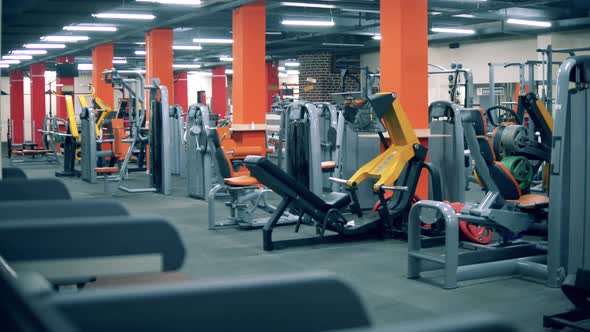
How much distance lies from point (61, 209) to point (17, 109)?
→ 2612 cm

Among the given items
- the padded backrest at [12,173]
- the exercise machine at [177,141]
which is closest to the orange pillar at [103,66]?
the exercise machine at [177,141]

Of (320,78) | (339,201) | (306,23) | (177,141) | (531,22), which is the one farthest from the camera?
(320,78)

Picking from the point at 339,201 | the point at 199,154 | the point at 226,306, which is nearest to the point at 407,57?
the point at 339,201

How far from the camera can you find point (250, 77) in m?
11.4

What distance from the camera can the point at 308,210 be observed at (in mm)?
6512

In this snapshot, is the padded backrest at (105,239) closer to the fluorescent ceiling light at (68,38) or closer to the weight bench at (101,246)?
the weight bench at (101,246)

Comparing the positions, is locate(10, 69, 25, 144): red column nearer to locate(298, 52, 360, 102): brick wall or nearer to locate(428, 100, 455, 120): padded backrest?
locate(298, 52, 360, 102): brick wall

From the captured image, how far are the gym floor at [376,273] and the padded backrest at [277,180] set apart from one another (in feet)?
1.63

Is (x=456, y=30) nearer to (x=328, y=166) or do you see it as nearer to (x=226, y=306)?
(x=328, y=166)

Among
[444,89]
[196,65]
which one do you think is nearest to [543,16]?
[444,89]

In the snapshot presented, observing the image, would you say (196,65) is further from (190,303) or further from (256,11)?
(190,303)

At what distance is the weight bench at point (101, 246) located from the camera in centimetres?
145

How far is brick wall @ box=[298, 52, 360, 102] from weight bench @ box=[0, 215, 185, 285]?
1740cm

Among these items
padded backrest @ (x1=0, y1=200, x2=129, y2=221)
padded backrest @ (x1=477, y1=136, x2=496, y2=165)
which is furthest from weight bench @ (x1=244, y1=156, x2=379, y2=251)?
padded backrest @ (x1=0, y1=200, x2=129, y2=221)
